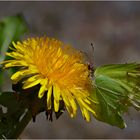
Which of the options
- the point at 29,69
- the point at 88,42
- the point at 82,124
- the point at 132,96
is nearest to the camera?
the point at 29,69

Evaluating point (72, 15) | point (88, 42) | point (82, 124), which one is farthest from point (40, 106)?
point (72, 15)

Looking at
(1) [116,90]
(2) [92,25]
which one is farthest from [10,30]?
(2) [92,25]

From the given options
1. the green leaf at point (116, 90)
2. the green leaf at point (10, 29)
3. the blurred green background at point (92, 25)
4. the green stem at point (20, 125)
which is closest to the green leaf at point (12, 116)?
the green stem at point (20, 125)

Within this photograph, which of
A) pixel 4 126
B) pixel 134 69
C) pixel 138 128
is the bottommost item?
pixel 138 128

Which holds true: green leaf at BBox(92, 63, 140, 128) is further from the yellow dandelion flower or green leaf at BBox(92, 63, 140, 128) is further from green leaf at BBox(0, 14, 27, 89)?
green leaf at BBox(0, 14, 27, 89)

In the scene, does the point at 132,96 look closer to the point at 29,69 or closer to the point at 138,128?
the point at 29,69
